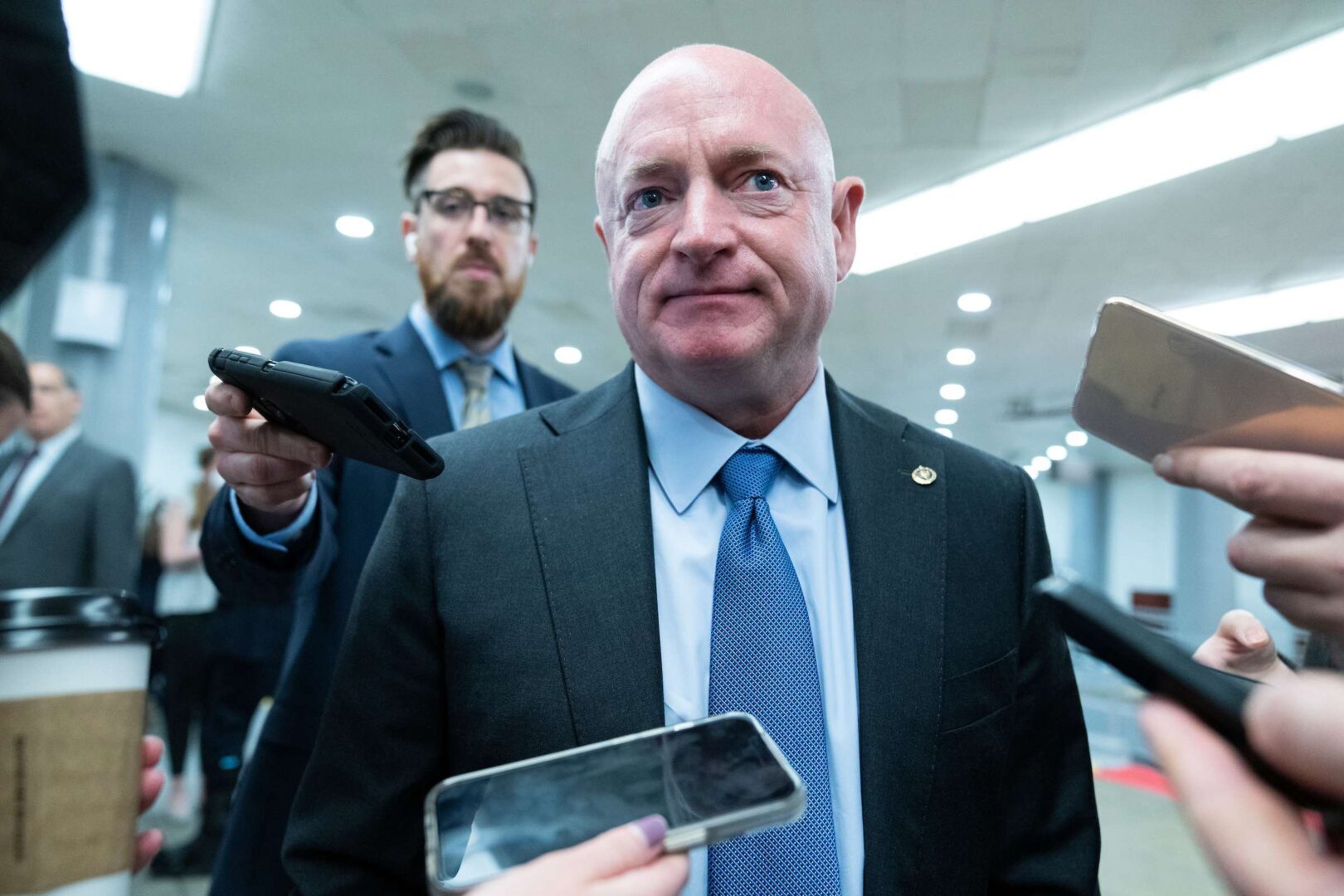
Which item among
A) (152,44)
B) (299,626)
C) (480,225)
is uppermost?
(152,44)

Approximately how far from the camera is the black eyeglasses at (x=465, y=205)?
183 centimetres

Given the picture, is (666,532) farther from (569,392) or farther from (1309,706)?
(569,392)

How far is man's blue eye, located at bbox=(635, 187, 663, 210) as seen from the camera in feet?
3.74

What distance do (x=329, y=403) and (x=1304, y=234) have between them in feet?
10.1

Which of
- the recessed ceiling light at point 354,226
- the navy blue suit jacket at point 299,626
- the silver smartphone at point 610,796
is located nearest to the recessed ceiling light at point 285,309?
the recessed ceiling light at point 354,226

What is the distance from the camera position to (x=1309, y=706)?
0.38m

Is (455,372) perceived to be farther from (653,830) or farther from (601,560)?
(653,830)

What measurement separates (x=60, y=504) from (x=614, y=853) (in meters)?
1.05

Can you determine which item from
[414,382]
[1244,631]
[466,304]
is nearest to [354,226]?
[466,304]

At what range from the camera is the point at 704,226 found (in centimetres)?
106

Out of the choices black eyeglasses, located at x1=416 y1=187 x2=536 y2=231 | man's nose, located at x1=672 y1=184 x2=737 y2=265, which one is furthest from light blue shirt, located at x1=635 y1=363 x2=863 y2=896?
black eyeglasses, located at x1=416 y1=187 x2=536 y2=231

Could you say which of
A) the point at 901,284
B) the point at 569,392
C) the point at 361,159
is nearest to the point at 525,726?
the point at 569,392

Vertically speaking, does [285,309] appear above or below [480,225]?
above

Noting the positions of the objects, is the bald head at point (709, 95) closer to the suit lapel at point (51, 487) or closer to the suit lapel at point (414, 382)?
the suit lapel at point (414, 382)
